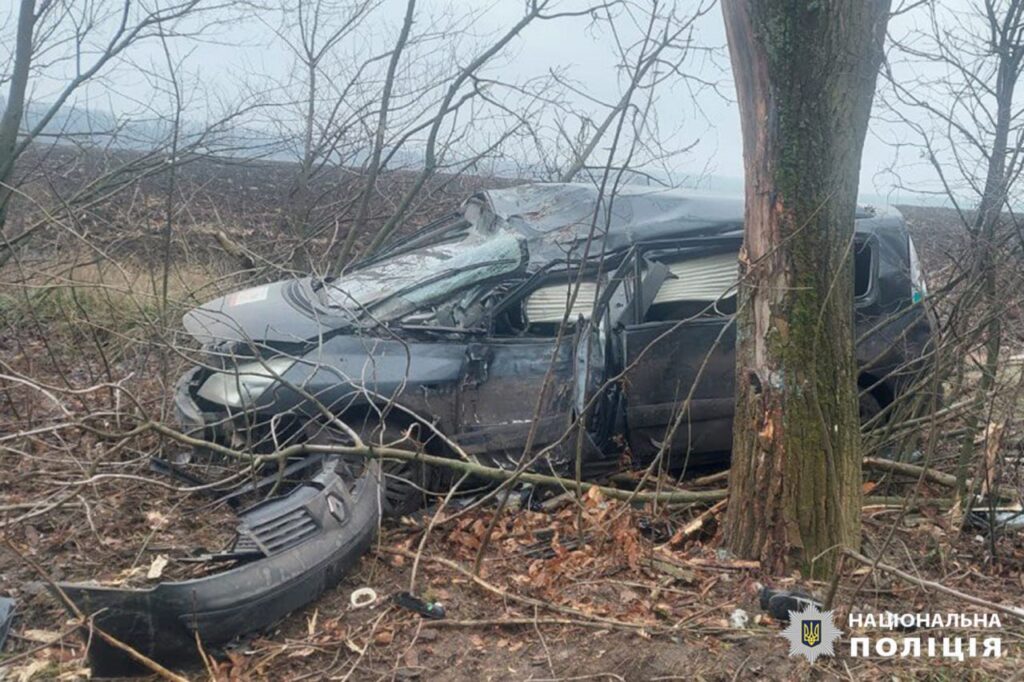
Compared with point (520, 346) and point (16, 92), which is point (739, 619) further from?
point (16, 92)

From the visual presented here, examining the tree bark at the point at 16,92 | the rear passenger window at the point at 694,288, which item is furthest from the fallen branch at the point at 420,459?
the tree bark at the point at 16,92

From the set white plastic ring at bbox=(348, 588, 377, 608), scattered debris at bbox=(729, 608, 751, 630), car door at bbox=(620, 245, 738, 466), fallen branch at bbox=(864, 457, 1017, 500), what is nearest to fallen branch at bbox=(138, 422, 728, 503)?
car door at bbox=(620, 245, 738, 466)

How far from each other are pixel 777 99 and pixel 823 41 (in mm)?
266

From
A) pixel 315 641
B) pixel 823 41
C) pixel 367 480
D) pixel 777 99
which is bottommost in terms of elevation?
pixel 315 641

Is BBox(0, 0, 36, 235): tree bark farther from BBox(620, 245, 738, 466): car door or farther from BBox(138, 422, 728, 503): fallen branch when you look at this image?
BBox(620, 245, 738, 466): car door

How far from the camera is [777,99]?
11.5ft

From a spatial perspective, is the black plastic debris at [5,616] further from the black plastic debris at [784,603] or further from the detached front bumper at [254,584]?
the black plastic debris at [784,603]

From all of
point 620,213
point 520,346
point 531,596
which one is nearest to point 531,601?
point 531,596

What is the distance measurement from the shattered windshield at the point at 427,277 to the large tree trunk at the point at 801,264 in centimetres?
170

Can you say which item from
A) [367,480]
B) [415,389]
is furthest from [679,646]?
[415,389]

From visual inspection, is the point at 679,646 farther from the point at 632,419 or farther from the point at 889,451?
the point at 889,451

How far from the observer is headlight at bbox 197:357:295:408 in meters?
4.49

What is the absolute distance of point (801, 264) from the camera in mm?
3578

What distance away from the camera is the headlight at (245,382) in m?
4.49
